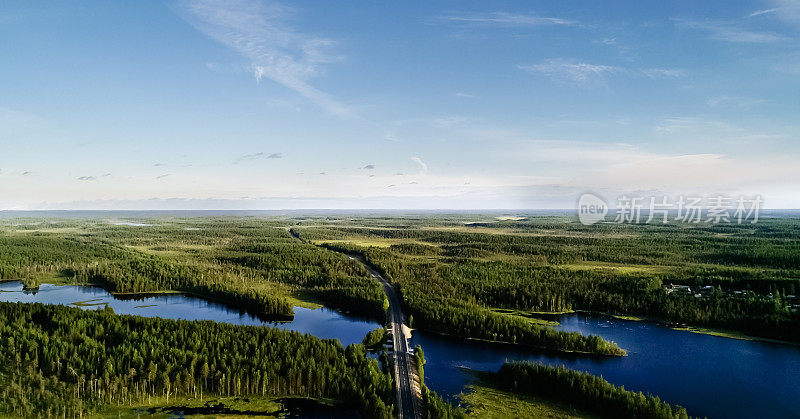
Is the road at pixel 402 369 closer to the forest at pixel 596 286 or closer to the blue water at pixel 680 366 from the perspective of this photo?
the blue water at pixel 680 366

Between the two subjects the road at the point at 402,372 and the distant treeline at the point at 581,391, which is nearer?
the distant treeline at the point at 581,391

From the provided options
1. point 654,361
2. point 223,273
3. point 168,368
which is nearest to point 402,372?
point 168,368

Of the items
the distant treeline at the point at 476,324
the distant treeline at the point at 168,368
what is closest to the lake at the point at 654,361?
the distant treeline at the point at 476,324

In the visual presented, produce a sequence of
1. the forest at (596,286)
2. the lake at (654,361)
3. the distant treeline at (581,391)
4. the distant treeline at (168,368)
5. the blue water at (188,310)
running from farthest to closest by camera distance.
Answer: the blue water at (188,310) < the forest at (596,286) < the lake at (654,361) < the distant treeline at (168,368) < the distant treeline at (581,391)

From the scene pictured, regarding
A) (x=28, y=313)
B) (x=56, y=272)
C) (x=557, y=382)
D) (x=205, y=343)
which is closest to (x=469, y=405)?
(x=557, y=382)

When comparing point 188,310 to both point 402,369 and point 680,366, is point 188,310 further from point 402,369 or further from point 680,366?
point 680,366

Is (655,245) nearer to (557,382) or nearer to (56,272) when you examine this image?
(557,382)

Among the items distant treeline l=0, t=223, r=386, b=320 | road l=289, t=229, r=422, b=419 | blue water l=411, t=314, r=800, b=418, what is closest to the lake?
blue water l=411, t=314, r=800, b=418
